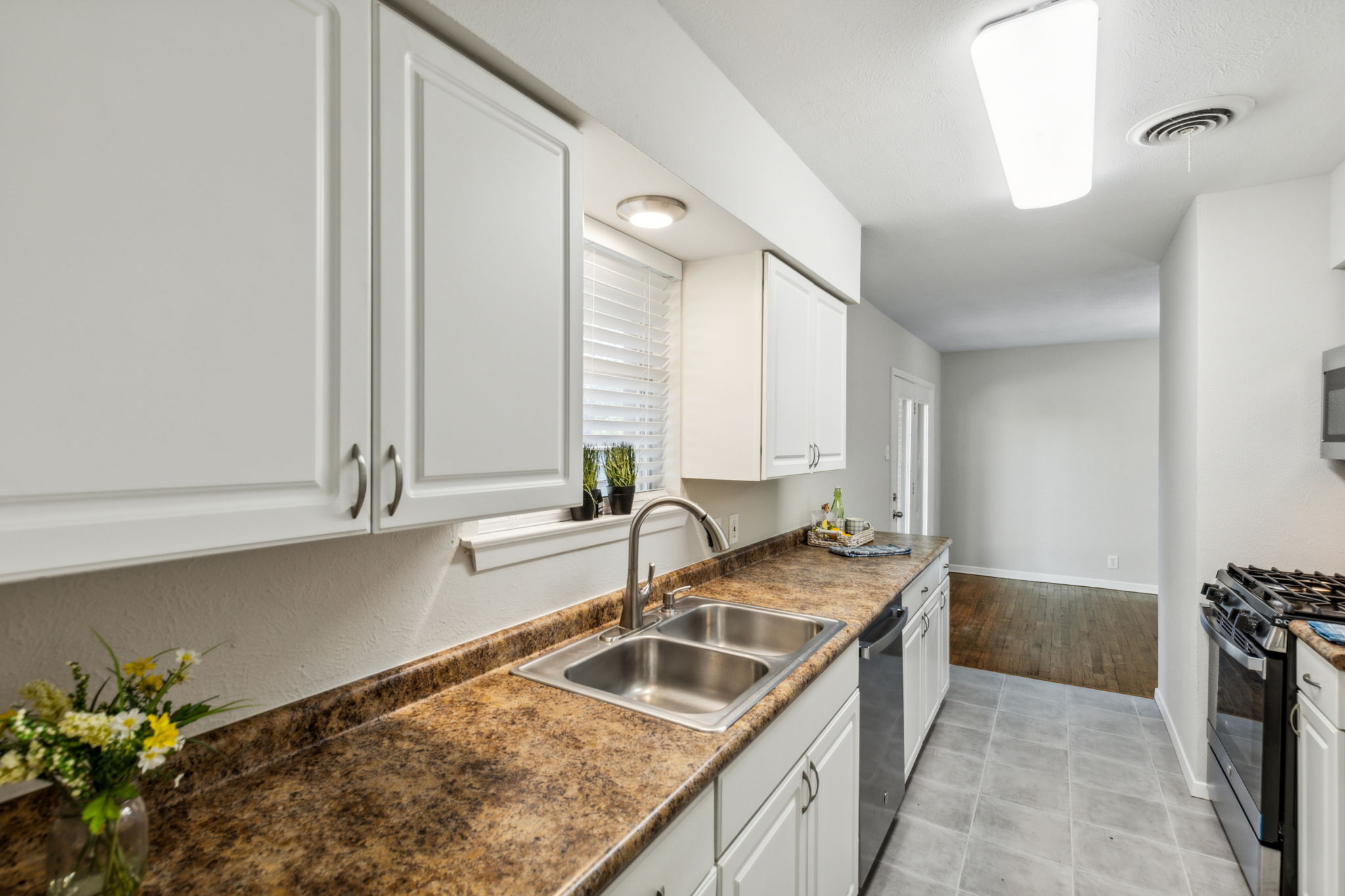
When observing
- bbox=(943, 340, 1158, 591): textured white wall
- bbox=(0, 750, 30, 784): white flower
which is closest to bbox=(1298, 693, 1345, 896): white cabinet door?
bbox=(0, 750, 30, 784): white flower

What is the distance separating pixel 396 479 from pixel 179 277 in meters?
0.34

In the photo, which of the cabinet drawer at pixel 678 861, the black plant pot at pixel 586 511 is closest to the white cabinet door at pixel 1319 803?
the cabinet drawer at pixel 678 861

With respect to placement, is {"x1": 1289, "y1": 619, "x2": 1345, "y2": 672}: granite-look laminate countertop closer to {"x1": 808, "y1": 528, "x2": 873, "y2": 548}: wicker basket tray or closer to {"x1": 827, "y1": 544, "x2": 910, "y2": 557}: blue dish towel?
{"x1": 827, "y1": 544, "x2": 910, "y2": 557}: blue dish towel

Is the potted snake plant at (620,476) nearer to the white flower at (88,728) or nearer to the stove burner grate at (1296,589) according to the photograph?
the white flower at (88,728)

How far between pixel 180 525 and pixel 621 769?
0.70 meters

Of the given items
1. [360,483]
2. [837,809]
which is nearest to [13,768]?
[360,483]

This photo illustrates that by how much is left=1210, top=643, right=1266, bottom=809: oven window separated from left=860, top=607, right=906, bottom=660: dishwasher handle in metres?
1.01

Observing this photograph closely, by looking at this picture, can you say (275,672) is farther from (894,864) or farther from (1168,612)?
(1168,612)

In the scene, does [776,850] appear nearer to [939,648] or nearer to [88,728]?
[88,728]

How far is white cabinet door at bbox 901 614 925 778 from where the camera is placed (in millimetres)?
2361

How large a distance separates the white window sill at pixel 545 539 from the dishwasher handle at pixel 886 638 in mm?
721

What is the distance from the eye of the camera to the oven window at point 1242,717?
6.19 ft

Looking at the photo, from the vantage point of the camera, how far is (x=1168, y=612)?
2988 mm

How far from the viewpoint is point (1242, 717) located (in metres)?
2.02
